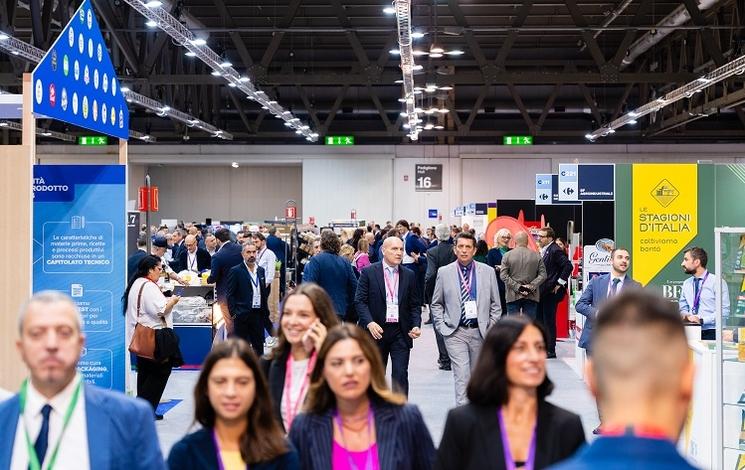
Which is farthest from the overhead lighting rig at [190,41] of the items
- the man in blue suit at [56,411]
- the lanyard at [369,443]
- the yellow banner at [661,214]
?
the man in blue suit at [56,411]

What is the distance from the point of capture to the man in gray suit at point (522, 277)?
1081cm

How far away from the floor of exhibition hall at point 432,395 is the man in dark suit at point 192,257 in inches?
121

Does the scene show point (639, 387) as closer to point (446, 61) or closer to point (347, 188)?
point (446, 61)

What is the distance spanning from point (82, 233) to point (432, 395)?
409cm

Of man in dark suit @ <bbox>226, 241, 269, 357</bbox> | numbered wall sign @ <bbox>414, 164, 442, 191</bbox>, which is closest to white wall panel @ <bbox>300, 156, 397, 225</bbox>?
numbered wall sign @ <bbox>414, 164, 442, 191</bbox>

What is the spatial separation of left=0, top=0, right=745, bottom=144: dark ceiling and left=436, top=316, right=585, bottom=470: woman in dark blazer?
1256cm

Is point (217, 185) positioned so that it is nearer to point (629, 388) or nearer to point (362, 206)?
point (362, 206)

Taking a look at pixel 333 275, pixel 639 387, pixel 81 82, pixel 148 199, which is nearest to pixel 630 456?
pixel 639 387

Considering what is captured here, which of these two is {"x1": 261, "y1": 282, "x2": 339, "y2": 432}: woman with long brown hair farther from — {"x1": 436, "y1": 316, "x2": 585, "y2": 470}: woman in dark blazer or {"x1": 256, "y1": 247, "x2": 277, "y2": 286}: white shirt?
{"x1": 256, "y1": 247, "x2": 277, "y2": 286}: white shirt

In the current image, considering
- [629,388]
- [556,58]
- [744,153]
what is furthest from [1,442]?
[744,153]

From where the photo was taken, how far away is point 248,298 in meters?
9.78

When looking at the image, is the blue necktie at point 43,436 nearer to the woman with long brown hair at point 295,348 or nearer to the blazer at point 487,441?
the blazer at point 487,441

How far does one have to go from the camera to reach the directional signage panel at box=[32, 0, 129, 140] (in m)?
5.63

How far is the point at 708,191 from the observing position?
9.55 metres
